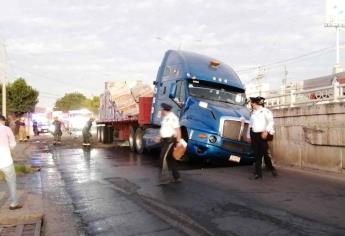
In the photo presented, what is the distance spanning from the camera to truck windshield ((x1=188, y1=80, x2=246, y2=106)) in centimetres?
1457

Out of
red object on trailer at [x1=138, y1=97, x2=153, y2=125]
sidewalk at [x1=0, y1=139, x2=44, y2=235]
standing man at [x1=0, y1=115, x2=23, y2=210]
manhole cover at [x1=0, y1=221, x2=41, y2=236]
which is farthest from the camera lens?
red object on trailer at [x1=138, y1=97, x2=153, y2=125]

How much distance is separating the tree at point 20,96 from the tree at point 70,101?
4867 centimetres

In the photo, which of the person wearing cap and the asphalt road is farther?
the person wearing cap

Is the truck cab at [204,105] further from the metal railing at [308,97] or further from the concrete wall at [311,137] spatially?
the metal railing at [308,97]

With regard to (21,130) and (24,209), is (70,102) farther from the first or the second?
(24,209)

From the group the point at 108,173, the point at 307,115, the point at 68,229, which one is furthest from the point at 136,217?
the point at 307,115

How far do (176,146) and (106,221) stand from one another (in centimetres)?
343

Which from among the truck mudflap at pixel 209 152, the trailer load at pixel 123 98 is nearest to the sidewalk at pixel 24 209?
the truck mudflap at pixel 209 152

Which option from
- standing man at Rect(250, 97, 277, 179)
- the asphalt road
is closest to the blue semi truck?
the asphalt road

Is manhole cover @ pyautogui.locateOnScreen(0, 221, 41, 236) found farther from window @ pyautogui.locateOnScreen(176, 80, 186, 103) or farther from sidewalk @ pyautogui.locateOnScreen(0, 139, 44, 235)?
window @ pyautogui.locateOnScreen(176, 80, 186, 103)

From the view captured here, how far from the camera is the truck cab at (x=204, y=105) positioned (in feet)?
43.3

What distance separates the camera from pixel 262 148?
10719 millimetres

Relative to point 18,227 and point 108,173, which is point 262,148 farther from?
point 18,227

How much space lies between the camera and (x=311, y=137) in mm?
12875
